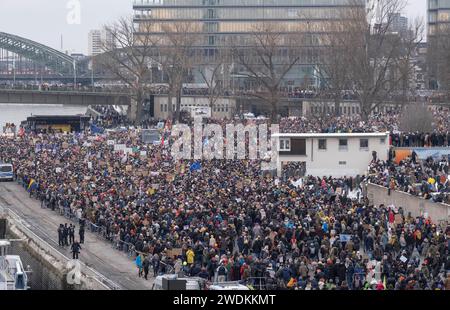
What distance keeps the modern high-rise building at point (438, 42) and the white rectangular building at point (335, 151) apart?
37558mm

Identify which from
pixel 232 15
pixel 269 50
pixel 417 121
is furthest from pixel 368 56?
pixel 232 15

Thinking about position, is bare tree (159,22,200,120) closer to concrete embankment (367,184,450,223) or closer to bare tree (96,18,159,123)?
bare tree (96,18,159,123)

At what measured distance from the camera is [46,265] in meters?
40.8

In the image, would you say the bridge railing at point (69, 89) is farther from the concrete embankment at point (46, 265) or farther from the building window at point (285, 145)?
the concrete embankment at point (46, 265)

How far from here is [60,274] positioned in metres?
38.6

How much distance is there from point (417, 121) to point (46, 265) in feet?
106

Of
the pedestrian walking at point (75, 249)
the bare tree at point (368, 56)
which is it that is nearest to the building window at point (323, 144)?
the pedestrian walking at point (75, 249)

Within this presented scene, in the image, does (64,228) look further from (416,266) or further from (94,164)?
(94,164)

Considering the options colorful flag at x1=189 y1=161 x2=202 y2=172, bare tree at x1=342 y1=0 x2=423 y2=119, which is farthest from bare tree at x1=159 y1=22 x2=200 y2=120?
colorful flag at x1=189 y1=161 x2=202 y2=172

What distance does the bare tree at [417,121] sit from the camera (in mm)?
68438

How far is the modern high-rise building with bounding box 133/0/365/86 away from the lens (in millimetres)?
144875
